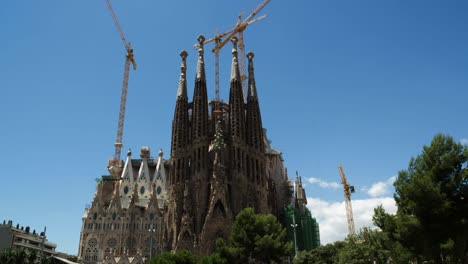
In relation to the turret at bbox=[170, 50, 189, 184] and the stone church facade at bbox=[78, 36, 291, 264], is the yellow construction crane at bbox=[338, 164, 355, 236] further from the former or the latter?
the turret at bbox=[170, 50, 189, 184]

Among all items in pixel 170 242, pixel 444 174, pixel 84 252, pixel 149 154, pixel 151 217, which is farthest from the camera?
pixel 149 154

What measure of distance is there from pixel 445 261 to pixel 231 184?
35.0 meters

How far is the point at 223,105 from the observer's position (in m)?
70.9

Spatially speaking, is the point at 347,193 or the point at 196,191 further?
the point at 347,193

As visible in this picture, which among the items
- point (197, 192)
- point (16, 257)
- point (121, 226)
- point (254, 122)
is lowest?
point (16, 257)

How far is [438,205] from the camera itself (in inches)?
894

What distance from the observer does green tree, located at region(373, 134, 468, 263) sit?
22.7 metres

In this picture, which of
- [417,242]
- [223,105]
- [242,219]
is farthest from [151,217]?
[417,242]

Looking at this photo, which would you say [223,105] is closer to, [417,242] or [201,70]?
[201,70]

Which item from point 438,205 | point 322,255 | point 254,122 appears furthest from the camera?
point 254,122

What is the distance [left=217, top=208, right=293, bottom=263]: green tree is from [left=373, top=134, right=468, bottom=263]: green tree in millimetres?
15213

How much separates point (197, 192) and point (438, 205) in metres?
38.0

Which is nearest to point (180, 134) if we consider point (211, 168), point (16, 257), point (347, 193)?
point (211, 168)

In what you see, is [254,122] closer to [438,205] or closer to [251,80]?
[251,80]
